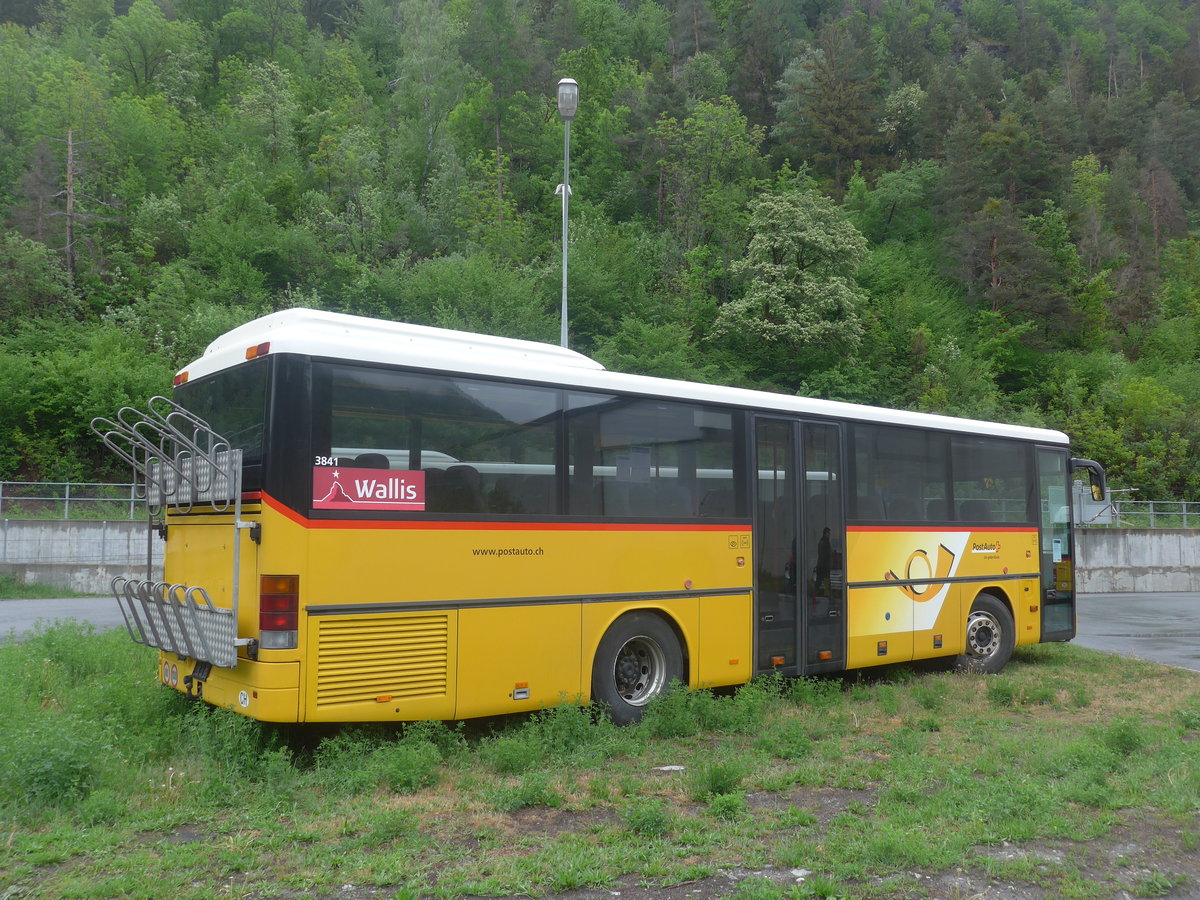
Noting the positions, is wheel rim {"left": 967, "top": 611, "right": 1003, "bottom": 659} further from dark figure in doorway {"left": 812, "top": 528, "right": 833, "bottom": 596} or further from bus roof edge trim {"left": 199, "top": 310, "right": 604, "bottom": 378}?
bus roof edge trim {"left": 199, "top": 310, "right": 604, "bottom": 378}

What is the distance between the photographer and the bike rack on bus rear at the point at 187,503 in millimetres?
7285

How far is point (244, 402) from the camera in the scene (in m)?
7.70

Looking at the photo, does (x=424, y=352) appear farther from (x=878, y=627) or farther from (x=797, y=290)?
(x=797, y=290)

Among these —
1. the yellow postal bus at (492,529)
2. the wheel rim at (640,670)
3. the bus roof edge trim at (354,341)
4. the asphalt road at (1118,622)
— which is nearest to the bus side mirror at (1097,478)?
the asphalt road at (1118,622)

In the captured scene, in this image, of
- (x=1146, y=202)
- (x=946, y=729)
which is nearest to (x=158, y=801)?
(x=946, y=729)

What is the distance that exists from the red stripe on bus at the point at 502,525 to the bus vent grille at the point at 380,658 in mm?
698

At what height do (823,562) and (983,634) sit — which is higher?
(823,562)

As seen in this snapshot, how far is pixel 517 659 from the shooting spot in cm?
836

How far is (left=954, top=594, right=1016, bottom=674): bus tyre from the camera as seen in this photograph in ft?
42.4

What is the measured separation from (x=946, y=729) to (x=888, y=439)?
3.82 metres

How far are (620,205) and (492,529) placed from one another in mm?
56364

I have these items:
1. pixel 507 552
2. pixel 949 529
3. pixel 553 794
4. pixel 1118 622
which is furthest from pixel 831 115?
pixel 553 794

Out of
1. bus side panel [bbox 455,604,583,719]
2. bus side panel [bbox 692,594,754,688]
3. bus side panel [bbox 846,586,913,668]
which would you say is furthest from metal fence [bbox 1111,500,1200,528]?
bus side panel [bbox 455,604,583,719]

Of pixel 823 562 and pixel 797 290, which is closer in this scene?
pixel 823 562
